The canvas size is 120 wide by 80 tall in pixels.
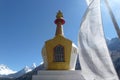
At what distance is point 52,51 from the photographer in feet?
69.1

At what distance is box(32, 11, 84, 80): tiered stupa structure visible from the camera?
65.0 ft

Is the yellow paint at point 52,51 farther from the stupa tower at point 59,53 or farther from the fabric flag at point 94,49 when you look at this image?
the fabric flag at point 94,49

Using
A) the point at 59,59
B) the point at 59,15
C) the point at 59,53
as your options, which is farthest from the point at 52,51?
the point at 59,15

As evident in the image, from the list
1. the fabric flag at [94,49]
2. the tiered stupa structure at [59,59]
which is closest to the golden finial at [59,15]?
the tiered stupa structure at [59,59]

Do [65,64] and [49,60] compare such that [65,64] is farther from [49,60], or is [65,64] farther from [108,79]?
[108,79]

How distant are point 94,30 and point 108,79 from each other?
62cm

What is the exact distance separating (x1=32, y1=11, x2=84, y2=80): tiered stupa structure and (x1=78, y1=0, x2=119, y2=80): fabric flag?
16393 mm

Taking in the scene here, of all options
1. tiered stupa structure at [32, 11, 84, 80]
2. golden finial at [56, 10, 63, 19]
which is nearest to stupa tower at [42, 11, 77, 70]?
tiered stupa structure at [32, 11, 84, 80]

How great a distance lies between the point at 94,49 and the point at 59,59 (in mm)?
17621

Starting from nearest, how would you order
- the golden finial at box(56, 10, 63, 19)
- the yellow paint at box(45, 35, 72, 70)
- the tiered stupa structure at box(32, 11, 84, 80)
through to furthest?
the tiered stupa structure at box(32, 11, 84, 80) → the yellow paint at box(45, 35, 72, 70) → the golden finial at box(56, 10, 63, 19)

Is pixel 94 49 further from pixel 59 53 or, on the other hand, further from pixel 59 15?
pixel 59 15

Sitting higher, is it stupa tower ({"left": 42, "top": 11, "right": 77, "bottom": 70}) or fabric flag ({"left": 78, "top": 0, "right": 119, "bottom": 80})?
stupa tower ({"left": 42, "top": 11, "right": 77, "bottom": 70})

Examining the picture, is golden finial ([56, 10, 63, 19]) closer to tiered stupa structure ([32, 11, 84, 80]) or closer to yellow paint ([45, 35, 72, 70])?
tiered stupa structure ([32, 11, 84, 80])

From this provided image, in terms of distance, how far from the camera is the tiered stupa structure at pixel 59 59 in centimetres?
1980
